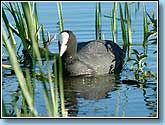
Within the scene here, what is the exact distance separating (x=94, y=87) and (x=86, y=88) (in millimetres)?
32

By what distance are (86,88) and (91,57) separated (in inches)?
5.9

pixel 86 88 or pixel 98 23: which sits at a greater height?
pixel 98 23

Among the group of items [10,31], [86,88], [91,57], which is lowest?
[86,88]

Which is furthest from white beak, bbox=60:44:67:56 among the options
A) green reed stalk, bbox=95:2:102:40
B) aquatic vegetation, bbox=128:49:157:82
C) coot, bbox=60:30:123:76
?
aquatic vegetation, bbox=128:49:157:82

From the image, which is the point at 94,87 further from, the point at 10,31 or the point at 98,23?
the point at 10,31

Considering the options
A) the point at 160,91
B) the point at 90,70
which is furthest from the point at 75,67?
the point at 160,91

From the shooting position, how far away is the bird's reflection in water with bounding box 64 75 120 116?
5.50 ft

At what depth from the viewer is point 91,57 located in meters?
1.80

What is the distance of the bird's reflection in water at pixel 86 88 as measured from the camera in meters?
1.68

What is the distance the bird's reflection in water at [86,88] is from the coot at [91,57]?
0.03 metres

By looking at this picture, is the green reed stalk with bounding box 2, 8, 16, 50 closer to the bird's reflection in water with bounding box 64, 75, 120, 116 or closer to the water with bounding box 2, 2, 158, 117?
the water with bounding box 2, 2, 158, 117

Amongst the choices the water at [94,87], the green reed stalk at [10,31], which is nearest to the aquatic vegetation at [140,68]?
the water at [94,87]

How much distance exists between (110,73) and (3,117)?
1.47ft

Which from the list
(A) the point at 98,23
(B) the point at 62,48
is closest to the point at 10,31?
(B) the point at 62,48
